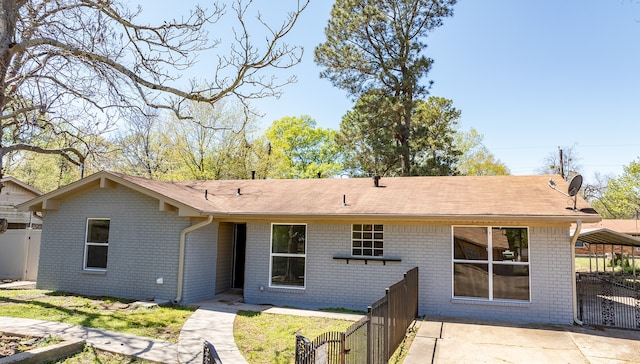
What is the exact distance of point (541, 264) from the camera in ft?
29.3

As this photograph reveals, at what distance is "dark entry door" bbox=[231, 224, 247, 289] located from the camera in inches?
508

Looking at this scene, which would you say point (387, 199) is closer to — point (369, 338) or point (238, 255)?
point (238, 255)

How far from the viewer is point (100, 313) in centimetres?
895

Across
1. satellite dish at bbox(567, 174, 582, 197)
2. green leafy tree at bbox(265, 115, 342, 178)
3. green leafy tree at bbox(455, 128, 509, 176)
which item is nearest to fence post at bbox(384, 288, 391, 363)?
satellite dish at bbox(567, 174, 582, 197)

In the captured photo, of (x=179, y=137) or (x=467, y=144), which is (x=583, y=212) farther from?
(x=467, y=144)

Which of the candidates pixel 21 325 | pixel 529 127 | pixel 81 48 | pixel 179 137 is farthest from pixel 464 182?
pixel 179 137

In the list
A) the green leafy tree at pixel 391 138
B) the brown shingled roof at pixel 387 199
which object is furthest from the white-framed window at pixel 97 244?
the green leafy tree at pixel 391 138

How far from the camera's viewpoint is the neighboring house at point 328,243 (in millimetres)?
9016

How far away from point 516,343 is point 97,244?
11.1m

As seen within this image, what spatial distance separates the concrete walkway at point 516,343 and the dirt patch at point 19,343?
5911 mm

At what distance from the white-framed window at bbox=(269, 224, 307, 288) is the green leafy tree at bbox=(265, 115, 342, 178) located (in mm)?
23756

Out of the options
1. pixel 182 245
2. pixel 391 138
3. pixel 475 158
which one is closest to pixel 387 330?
pixel 182 245

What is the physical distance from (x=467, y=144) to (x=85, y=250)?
3331cm

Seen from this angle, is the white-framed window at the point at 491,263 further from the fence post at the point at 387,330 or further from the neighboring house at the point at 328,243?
the fence post at the point at 387,330
